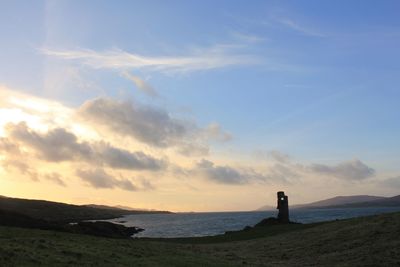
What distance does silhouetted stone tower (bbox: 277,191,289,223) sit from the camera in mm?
67800

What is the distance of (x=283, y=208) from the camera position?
6875cm

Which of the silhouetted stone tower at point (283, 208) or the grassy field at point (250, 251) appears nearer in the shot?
the grassy field at point (250, 251)

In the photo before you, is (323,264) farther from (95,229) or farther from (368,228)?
(95,229)

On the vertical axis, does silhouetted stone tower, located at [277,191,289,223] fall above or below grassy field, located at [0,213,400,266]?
above

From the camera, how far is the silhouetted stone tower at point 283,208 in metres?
67.8

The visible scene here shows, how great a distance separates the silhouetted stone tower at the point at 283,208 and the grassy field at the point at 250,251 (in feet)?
88.1

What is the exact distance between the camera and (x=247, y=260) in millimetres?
31219

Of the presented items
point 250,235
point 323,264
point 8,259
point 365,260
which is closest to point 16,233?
point 8,259

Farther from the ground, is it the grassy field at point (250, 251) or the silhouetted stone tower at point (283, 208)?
the silhouetted stone tower at point (283, 208)

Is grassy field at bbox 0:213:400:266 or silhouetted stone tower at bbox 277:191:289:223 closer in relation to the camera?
grassy field at bbox 0:213:400:266

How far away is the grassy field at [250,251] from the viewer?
75.7 feet

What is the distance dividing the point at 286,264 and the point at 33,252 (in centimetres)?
1511

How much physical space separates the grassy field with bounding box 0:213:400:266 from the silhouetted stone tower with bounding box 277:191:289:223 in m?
26.9

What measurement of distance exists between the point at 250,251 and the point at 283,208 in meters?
32.0
